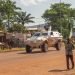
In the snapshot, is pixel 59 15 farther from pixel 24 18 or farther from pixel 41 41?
pixel 41 41

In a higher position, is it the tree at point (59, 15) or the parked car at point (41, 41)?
the tree at point (59, 15)

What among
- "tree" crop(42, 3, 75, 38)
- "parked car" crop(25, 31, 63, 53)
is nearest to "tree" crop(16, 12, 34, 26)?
"tree" crop(42, 3, 75, 38)

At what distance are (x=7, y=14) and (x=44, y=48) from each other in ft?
99.4

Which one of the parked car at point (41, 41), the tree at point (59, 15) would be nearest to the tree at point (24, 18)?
the tree at point (59, 15)

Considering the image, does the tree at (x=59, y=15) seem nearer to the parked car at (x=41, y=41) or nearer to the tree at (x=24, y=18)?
the tree at (x=24, y=18)

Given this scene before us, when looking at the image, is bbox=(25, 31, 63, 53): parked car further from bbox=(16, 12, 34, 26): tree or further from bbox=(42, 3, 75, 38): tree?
bbox=(42, 3, 75, 38): tree

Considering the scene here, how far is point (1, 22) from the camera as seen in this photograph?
62.8m

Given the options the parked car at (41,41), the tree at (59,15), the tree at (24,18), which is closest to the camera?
the parked car at (41,41)

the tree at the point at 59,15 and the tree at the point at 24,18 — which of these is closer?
the tree at the point at 24,18

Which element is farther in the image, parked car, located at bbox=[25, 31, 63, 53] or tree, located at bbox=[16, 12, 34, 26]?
tree, located at bbox=[16, 12, 34, 26]

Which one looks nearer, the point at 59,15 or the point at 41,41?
the point at 41,41

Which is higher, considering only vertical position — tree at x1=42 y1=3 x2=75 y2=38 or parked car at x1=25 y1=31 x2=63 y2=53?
tree at x1=42 y1=3 x2=75 y2=38

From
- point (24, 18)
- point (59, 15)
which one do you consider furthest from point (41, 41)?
point (59, 15)

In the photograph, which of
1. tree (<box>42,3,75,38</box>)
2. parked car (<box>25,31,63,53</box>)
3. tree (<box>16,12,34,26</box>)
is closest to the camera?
parked car (<box>25,31,63,53</box>)
